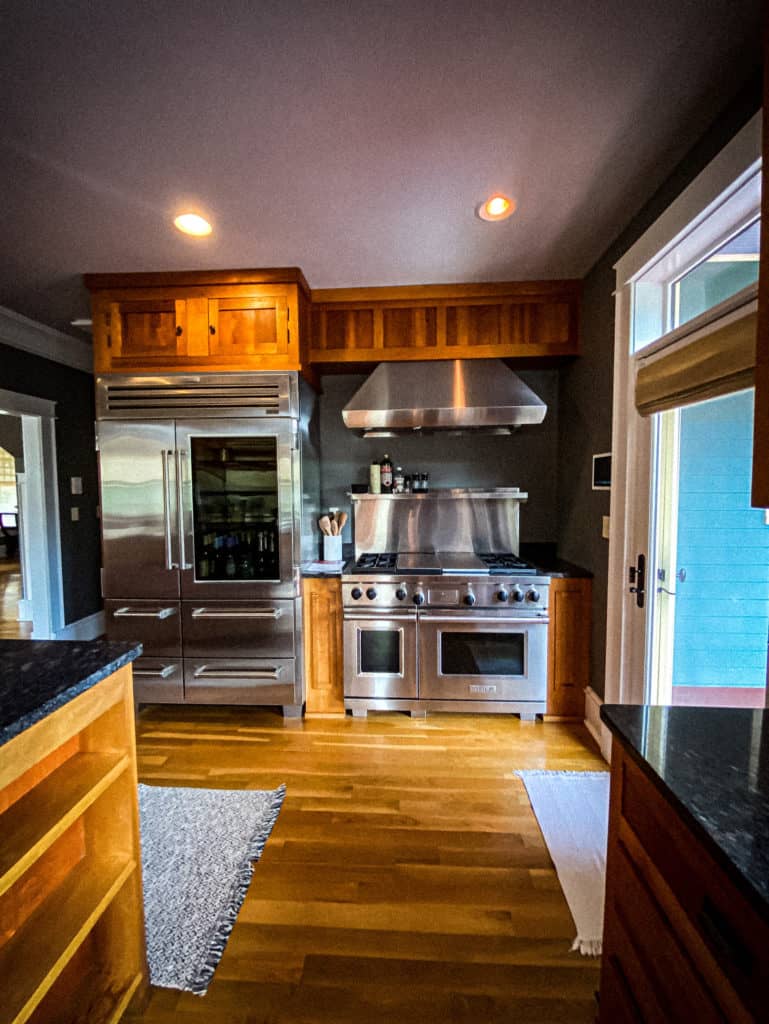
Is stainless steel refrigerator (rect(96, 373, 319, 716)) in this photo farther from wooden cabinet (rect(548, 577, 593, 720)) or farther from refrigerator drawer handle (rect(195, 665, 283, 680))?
wooden cabinet (rect(548, 577, 593, 720))

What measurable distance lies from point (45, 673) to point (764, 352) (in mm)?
1723

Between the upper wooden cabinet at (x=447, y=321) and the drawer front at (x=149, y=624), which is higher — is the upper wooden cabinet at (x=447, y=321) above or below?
above

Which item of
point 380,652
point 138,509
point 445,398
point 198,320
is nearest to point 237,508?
point 138,509

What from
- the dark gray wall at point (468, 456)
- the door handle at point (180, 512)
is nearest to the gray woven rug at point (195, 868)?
the door handle at point (180, 512)

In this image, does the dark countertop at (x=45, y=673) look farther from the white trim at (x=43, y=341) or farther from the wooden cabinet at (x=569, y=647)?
the white trim at (x=43, y=341)

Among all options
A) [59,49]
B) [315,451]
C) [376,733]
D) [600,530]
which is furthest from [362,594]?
[59,49]

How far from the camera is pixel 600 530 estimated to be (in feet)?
8.16

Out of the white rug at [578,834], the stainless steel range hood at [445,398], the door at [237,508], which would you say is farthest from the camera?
the stainless steel range hood at [445,398]

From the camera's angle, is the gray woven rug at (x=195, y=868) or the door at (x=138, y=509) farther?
the door at (x=138, y=509)

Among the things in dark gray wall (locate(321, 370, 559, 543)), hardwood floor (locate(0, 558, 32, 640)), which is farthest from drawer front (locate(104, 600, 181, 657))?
dark gray wall (locate(321, 370, 559, 543))

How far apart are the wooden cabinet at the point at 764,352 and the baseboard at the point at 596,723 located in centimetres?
175

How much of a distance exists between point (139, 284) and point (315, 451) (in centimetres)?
140

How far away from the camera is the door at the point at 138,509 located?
102 inches

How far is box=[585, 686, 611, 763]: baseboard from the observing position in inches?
91.0
